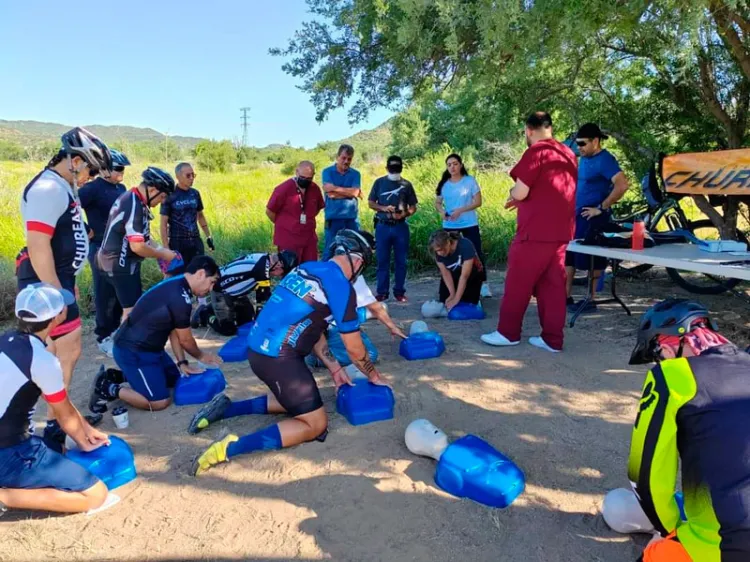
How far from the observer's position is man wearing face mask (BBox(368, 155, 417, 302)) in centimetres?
642

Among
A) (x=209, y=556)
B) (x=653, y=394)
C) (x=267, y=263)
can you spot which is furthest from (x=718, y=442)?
(x=267, y=263)

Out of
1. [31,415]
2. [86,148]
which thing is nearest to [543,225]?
[86,148]

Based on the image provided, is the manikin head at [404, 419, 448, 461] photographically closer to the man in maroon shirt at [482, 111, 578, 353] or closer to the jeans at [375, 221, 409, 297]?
the man in maroon shirt at [482, 111, 578, 353]

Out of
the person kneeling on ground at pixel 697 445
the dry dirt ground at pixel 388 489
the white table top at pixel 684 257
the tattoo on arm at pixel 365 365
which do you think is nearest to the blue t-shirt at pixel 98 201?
the dry dirt ground at pixel 388 489

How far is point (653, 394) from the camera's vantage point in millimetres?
1745

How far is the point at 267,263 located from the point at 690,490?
4.55m

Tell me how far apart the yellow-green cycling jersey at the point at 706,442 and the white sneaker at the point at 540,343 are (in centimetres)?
298

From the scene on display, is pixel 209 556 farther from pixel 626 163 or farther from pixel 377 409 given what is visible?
pixel 626 163

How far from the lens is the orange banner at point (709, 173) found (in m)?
5.03

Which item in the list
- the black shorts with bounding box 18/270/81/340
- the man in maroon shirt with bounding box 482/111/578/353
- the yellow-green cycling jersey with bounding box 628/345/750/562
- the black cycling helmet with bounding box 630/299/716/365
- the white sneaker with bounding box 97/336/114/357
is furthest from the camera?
the white sneaker with bounding box 97/336/114/357

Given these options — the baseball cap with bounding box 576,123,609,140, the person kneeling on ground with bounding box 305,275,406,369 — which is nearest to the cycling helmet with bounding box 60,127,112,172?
the person kneeling on ground with bounding box 305,275,406,369

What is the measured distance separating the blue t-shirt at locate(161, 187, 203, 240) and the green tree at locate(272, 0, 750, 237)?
5.81 feet

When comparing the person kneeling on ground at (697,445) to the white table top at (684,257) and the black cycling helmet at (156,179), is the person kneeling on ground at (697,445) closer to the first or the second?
the white table top at (684,257)

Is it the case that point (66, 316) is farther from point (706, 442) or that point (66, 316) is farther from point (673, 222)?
point (673, 222)
